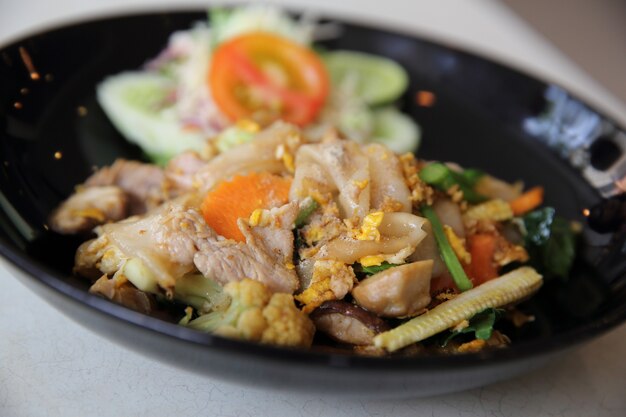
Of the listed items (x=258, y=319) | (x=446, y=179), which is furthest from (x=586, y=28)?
(x=258, y=319)

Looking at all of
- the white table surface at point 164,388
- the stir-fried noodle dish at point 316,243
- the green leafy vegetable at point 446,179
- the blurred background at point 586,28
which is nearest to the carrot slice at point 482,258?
the stir-fried noodle dish at point 316,243

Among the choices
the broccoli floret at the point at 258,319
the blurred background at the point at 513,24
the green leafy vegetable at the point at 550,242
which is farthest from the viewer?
the blurred background at the point at 513,24

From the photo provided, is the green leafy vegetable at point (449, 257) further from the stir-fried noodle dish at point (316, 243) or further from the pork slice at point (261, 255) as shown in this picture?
the pork slice at point (261, 255)

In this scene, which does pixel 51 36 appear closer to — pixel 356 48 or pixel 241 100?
pixel 241 100

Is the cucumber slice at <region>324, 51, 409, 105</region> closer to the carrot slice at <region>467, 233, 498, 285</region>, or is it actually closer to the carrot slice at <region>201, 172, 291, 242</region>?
the carrot slice at <region>467, 233, 498, 285</region>

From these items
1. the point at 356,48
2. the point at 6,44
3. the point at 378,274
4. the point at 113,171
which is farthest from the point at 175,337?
the point at 356,48

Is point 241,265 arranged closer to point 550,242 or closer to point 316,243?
point 316,243

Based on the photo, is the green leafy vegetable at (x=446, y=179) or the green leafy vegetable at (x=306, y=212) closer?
the green leafy vegetable at (x=306, y=212)

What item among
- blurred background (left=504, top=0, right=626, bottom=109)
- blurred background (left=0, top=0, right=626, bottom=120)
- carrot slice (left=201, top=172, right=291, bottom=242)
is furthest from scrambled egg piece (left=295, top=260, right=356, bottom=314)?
blurred background (left=504, top=0, right=626, bottom=109)
